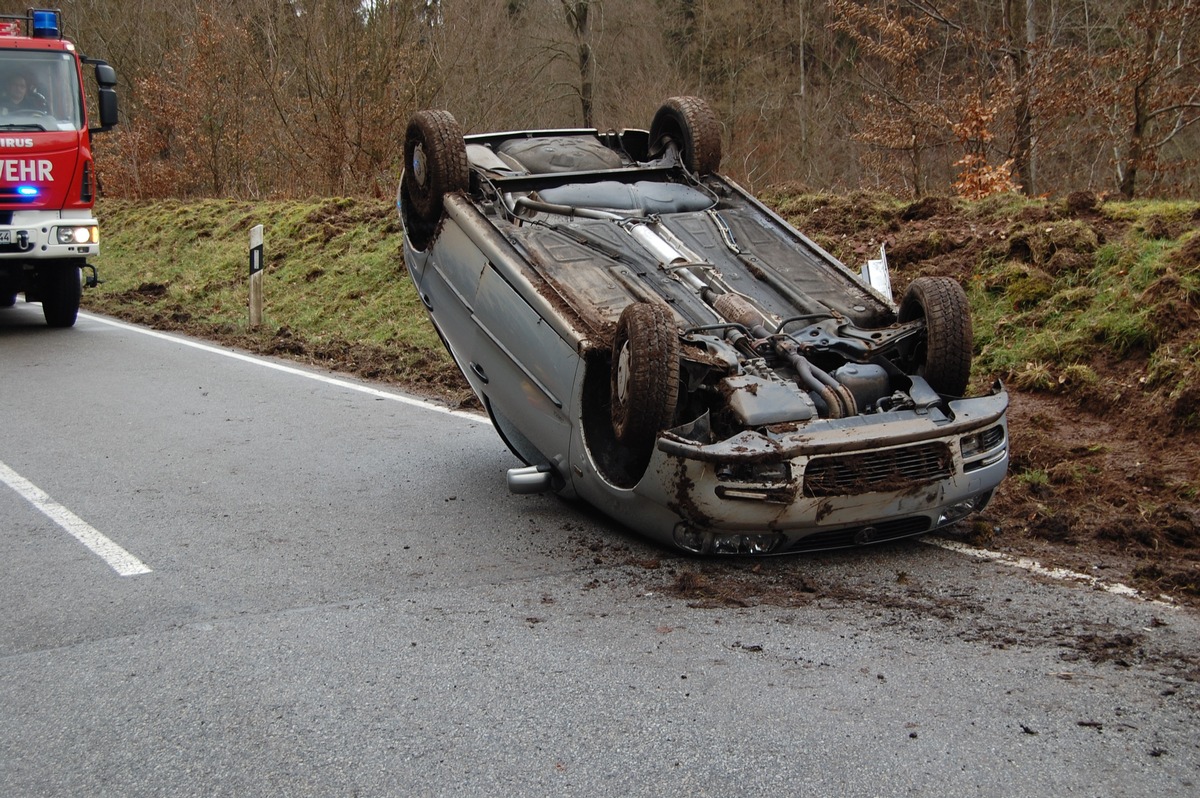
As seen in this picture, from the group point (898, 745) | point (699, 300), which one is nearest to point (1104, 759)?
point (898, 745)

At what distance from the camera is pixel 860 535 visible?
4.70 metres

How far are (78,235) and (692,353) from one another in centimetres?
911

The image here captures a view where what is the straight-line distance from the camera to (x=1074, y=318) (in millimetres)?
7754

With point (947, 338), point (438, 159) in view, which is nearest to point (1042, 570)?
point (947, 338)

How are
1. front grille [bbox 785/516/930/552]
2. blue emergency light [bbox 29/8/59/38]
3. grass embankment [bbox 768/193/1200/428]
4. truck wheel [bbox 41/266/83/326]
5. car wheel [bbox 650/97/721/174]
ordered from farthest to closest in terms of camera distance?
truck wheel [bbox 41/266/83/326]
blue emergency light [bbox 29/8/59/38]
car wheel [bbox 650/97/721/174]
grass embankment [bbox 768/193/1200/428]
front grille [bbox 785/516/930/552]

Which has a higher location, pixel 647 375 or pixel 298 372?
pixel 647 375

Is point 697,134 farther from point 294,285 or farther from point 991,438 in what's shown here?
point 294,285

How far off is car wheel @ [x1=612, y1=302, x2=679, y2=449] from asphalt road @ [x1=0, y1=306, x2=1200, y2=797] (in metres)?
0.62

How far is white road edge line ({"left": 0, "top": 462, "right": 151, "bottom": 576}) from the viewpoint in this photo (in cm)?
489

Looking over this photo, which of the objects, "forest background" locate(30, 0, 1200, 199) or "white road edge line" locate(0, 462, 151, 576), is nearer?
"white road edge line" locate(0, 462, 151, 576)

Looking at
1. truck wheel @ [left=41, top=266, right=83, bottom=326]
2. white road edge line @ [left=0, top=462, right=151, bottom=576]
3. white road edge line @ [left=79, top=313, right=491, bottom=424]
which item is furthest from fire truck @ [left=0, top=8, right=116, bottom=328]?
white road edge line @ [left=0, top=462, right=151, bottom=576]

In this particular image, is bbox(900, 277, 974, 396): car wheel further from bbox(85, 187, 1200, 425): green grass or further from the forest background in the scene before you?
the forest background

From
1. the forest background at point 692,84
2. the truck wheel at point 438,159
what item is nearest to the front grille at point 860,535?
the truck wheel at point 438,159

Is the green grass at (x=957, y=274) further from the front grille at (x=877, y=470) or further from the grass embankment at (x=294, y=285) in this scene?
the front grille at (x=877, y=470)
